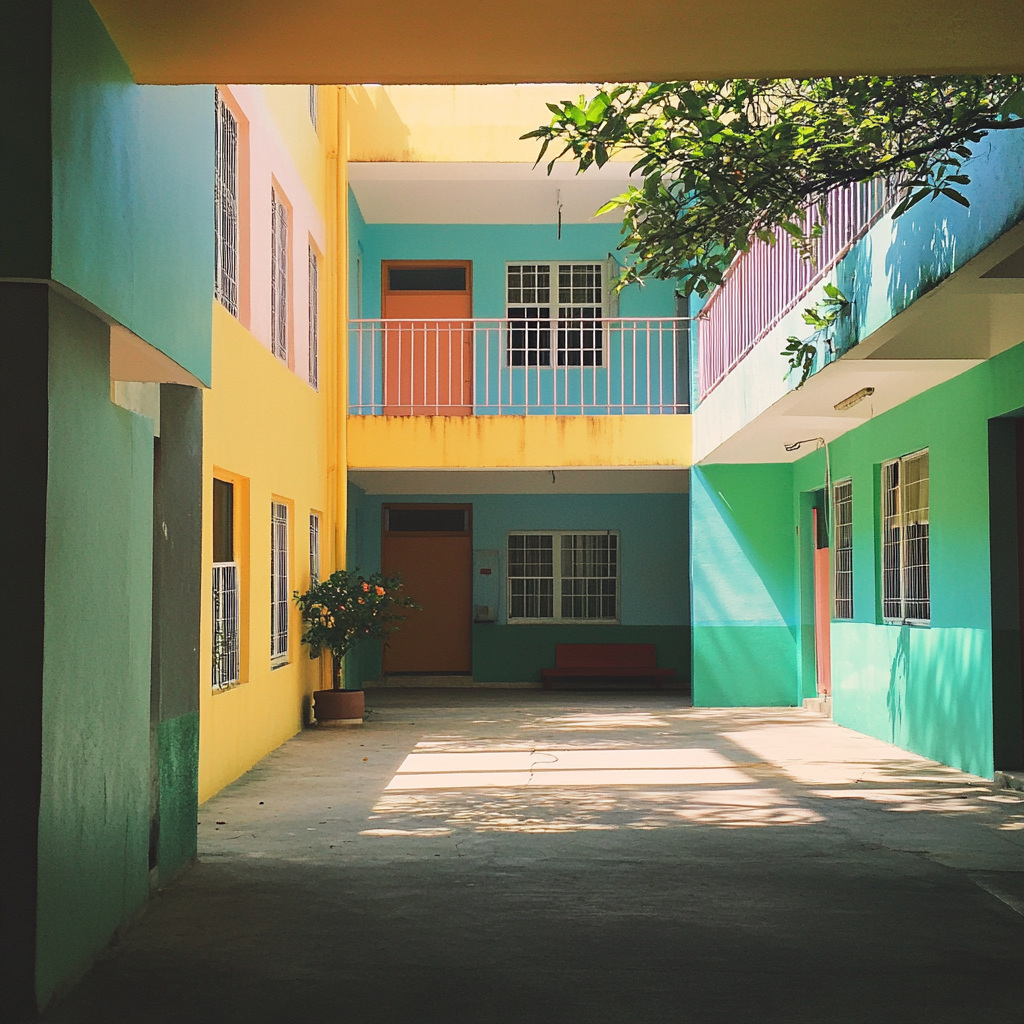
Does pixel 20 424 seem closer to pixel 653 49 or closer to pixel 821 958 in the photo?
pixel 653 49

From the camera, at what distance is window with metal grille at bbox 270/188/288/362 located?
36.1ft

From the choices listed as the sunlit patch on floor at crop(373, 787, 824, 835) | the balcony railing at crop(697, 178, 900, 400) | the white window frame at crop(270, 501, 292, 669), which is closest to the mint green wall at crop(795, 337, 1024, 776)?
the balcony railing at crop(697, 178, 900, 400)

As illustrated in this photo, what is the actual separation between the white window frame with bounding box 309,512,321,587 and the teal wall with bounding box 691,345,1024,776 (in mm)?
4261

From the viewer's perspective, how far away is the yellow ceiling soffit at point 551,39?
13.1ft

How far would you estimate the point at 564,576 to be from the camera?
17781mm

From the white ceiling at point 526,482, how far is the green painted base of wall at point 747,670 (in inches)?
93.8

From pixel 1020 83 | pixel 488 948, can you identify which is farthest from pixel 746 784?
pixel 1020 83

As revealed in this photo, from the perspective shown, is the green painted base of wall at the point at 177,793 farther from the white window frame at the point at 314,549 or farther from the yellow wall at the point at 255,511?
the white window frame at the point at 314,549

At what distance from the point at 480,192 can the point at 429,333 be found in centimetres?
205

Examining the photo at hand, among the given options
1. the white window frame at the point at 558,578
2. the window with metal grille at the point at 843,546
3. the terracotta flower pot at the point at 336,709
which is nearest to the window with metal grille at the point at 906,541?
the window with metal grille at the point at 843,546

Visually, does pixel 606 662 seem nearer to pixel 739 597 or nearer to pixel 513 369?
pixel 739 597

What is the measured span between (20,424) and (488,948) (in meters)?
2.48

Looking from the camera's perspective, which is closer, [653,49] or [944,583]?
[653,49]

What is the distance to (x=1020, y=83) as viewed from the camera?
501 centimetres
